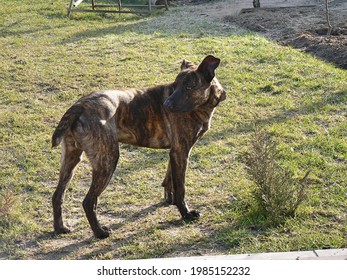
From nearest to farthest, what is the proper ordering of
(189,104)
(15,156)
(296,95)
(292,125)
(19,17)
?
(189,104) → (15,156) → (292,125) → (296,95) → (19,17)

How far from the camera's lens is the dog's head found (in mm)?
5980

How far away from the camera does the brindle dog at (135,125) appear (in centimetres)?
577

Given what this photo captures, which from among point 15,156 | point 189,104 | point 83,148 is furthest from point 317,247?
point 15,156

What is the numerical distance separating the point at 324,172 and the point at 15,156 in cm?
389

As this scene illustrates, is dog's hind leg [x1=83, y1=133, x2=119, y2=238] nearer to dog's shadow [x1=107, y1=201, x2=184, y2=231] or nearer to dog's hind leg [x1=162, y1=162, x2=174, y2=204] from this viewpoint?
dog's shadow [x1=107, y1=201, x2=184, y2=231]

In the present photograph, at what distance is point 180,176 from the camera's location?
20.7 feet

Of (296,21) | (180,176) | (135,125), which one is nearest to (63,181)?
(135,125)

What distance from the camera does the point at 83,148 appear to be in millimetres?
5805

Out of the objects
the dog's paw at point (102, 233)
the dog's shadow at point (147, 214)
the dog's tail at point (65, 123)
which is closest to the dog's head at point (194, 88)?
the dog's tail at point (65, 123)

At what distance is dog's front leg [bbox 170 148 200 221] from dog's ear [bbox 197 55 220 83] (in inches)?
30.1

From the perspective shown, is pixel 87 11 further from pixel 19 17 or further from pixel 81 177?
pixel 81 177

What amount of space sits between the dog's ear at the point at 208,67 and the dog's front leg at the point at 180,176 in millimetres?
763

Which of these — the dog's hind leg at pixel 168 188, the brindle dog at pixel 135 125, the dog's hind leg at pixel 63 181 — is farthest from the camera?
the dog's hind leg at pixel 168 188

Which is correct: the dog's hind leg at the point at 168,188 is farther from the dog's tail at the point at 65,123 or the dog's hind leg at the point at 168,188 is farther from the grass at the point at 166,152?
the dog's tail at the point at 65,123
